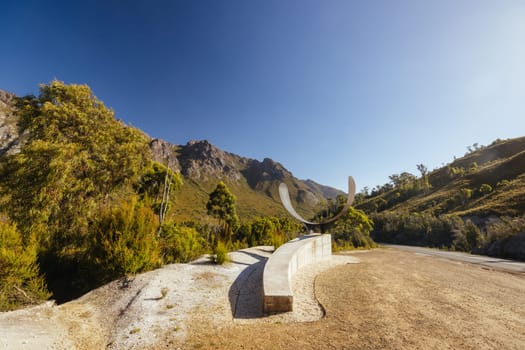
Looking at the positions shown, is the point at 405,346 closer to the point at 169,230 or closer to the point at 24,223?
Answer: the point at 169,230

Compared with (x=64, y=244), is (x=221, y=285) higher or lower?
lower

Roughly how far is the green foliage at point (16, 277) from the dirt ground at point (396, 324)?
2980mm

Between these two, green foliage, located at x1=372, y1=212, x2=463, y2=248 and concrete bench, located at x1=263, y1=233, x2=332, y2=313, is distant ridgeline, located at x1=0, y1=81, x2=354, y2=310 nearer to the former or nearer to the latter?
concrete bench, located at x1=263, y1=233, x2=332, y2=313

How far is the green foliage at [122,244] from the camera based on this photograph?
4.68 metres

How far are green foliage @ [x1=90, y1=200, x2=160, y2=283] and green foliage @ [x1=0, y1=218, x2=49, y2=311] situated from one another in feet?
3.09

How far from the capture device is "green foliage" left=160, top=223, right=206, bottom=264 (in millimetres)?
5984

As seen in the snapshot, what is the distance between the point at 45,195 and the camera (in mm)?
6191

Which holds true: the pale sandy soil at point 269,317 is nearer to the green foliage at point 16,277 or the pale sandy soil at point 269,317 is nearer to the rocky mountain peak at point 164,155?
the green foliage at point 16,277

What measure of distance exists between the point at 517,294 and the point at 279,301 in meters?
4.89

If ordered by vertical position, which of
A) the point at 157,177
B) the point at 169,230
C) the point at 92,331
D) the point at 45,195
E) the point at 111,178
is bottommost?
the point at 92,331

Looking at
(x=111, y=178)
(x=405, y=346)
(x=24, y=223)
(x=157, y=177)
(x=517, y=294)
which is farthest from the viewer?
(x=157, y=177)

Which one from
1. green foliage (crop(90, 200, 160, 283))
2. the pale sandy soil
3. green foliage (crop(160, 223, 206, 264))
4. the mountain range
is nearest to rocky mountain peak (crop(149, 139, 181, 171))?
the mountain range

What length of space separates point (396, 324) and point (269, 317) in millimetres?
1680

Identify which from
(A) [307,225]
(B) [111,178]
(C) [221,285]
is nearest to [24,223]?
(B) [111,178]
